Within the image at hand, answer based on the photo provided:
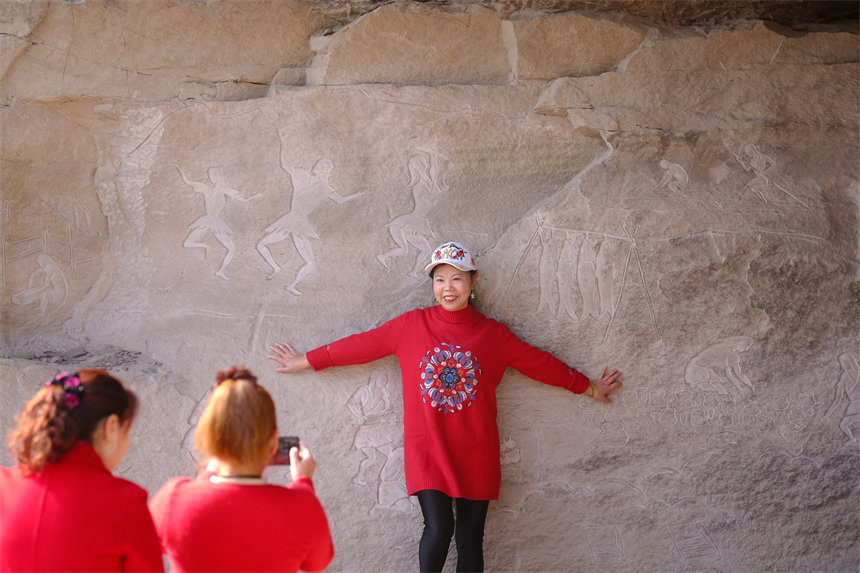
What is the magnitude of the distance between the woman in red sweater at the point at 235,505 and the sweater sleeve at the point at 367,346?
4.93 feet

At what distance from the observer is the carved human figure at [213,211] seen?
3912 millimetres

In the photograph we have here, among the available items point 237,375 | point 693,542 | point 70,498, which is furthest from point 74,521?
point 693,542

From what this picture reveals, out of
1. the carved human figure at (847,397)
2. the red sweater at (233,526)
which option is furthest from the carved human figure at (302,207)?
the carved human figure at (847,397)

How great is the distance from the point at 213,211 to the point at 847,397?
2.90 meters

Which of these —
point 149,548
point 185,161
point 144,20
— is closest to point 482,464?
point 149,548

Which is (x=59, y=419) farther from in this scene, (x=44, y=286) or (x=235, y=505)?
(x=44, y=286)

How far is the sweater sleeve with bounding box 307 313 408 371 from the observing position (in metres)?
3.38

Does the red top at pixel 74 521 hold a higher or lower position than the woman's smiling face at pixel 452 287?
lower

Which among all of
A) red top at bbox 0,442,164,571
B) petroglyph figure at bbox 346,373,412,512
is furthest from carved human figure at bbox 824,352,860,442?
red top at bbox 0,442,164,571

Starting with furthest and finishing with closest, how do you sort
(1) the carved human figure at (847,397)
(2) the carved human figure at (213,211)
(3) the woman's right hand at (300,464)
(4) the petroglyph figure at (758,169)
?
1. (2) the carved human figure at (213,211)
2. (4) the petroglyph figure at (758,169)
3. (1) the carved human figure at (847,397)
4. (3) the woman's right hand at (300,464)

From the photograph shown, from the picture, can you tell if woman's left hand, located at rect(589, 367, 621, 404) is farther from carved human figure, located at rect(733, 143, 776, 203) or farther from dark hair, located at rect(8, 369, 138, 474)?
dark hair, located at rect(8, 369, 138, 474)

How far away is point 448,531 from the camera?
3.07 metres

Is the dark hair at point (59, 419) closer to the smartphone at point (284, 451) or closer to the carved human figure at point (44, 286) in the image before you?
the smartphone at point (284, 451)

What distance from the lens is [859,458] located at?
3570mm
